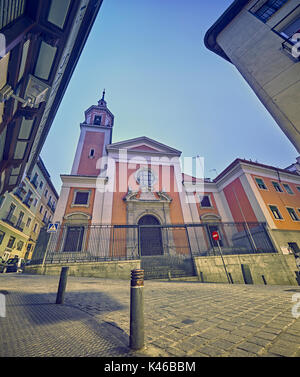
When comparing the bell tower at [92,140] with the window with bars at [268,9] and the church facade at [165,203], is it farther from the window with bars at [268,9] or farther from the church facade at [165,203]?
the window with bars at [268,9]

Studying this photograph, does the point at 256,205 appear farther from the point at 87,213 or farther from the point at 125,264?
the point at 87,213

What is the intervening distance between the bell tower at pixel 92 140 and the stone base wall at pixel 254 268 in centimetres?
1326

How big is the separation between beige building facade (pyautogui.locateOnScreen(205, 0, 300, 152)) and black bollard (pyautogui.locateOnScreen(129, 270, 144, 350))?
27.1ft

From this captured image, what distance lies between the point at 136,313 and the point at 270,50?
11.3m

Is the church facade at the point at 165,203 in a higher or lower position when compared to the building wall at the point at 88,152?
lower

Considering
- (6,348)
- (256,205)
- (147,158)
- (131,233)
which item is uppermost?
(147,158)

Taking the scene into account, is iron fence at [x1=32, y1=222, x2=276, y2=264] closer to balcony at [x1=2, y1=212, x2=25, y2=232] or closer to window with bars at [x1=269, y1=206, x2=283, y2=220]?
window with bars at [x1=269, y1=206, x2=283, y2=220]

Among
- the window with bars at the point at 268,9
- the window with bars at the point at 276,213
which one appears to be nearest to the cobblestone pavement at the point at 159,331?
the window with bars at the point at 268,9

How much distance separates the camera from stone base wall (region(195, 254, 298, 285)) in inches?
329

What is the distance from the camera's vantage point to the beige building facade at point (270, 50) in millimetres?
6391

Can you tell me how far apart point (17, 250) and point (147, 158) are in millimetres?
19880

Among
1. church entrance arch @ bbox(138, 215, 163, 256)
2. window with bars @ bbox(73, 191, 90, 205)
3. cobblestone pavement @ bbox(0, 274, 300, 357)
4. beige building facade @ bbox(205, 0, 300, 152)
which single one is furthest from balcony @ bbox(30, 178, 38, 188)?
beige building facade @ bbox(205, 0, 300, 152)

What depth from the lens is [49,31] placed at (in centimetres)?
425
